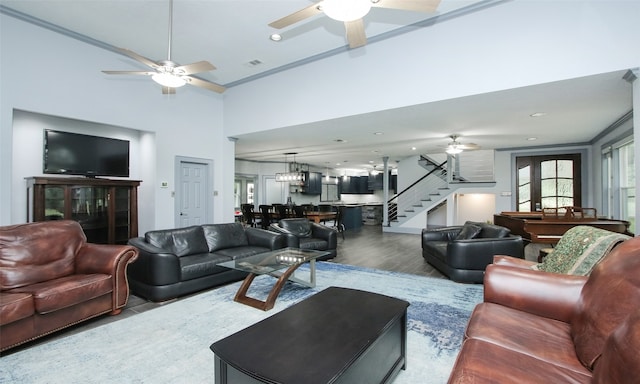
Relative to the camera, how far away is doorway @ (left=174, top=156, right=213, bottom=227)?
5.73 metres

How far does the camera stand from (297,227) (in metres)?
5.86

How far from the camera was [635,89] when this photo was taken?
9.64 feet

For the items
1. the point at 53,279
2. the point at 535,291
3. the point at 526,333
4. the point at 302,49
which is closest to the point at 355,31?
the point at 302,49

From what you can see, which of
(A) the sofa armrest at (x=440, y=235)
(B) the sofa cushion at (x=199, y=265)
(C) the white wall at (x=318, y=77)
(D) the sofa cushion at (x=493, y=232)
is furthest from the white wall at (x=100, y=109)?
(D) the sofa cushion at (x=493, y=232)

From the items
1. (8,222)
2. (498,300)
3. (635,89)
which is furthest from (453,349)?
(8,222)

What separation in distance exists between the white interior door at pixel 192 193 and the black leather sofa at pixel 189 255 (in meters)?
1.57

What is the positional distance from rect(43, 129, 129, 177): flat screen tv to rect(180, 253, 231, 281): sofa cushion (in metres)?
2.24

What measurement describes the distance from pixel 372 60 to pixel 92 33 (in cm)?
410

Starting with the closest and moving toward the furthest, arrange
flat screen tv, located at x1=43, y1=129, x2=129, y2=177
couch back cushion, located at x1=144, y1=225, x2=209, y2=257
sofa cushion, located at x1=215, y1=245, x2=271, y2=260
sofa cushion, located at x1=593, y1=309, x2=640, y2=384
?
1. sofa cushion, located at x1=593, y1=309, x2=640, y2=384
2. couch back cushion, located at x1=144, y1=225, x2=209, y2=257
3. sofa cushion, located at x1=215, y1=245, x2=271, y2=260
4. flat screen tv, located at x1=43, y1=129, x2=129, y2=177

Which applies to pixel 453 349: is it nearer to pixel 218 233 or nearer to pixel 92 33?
pixel 218 233

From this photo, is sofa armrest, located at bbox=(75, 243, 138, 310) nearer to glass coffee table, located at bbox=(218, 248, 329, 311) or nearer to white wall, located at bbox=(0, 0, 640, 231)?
glass coffee table, located at bbox=(218, 248, 329, 311)

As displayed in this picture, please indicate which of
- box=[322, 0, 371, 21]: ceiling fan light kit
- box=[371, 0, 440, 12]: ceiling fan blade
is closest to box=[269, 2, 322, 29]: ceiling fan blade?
box=[322, 0, 371, 21]: ceiling fan light kit

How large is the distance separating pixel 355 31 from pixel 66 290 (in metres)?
3.39

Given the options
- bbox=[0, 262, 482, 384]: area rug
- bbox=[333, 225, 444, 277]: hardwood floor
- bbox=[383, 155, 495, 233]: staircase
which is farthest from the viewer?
bbox=[383, 155, 495, 233]: staircase
